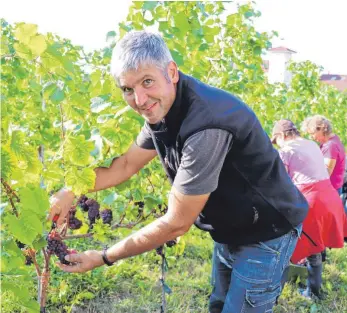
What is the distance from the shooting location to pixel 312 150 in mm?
3645

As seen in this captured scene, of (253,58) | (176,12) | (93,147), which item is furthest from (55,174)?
(253,58)

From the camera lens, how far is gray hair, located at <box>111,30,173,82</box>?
1.41 m

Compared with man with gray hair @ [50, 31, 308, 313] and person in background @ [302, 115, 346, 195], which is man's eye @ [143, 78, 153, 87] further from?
person in background @ [302, 115, 346, 195]

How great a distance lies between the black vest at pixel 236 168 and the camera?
152 centimetres

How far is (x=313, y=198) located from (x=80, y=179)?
2.51 metres

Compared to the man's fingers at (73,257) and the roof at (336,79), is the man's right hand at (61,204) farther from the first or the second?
the roof at (336,79)

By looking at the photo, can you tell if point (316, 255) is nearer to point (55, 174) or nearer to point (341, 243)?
point (341, 243)

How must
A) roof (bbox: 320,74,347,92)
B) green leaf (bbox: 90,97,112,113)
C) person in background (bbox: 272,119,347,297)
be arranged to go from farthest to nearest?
roof (bbox: 320,74,347,92) < person in background (bbox: 272,119,347,297) < green leaf (bbox: 90,97,112,113)

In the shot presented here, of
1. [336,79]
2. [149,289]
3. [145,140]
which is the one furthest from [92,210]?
[336,79]

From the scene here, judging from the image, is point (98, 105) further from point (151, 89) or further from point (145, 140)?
point (151, 89)

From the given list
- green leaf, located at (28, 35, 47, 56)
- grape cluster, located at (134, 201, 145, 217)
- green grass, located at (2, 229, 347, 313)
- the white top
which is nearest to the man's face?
green leaf, located at (28, 35, 47, 56)

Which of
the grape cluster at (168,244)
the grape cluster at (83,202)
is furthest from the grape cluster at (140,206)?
the grape cluster at (83,202)

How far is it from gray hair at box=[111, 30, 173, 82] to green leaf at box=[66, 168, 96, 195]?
38cm

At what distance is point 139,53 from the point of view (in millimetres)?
1411
